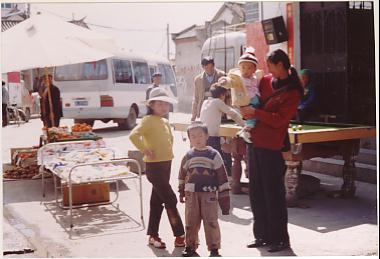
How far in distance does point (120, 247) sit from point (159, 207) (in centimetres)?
52

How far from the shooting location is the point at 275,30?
8.71 m

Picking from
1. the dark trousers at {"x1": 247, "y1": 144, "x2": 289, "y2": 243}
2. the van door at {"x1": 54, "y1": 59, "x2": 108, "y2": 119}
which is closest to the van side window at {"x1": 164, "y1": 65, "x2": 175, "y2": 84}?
the van door at {"x1": 54, "y1": 59, "x2": 108, "y2": 119}

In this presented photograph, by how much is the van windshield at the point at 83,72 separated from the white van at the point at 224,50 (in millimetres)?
2156

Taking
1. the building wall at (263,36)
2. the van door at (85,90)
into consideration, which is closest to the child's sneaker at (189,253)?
the building wall at (263,36)

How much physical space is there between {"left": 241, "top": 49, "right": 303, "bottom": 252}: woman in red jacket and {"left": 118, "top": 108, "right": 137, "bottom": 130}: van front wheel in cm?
341

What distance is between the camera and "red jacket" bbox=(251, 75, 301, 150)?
15.0 ft

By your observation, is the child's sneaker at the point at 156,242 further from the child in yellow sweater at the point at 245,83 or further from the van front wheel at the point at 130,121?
the van front wheel at the point at 130,121

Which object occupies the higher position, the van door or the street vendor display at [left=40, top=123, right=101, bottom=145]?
the van door

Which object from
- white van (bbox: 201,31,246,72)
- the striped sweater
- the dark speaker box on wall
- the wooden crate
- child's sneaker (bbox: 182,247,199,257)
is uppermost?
the dark speaker box on wall

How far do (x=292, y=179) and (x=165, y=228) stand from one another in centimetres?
157

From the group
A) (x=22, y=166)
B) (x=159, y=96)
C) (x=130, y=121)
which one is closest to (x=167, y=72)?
(x=130, y=121)

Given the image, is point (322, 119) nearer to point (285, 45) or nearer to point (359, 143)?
point (285, 45)

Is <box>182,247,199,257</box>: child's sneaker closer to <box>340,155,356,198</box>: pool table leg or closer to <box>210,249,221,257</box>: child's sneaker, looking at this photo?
<box>210,249,221,257</box>: child's sneaker

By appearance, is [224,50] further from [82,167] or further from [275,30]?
[82,167]
